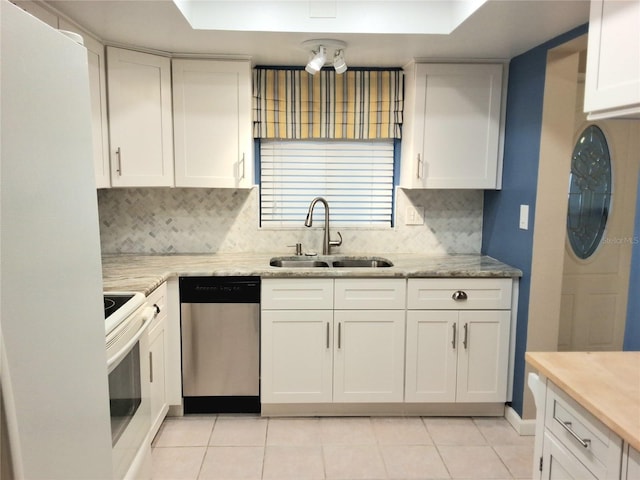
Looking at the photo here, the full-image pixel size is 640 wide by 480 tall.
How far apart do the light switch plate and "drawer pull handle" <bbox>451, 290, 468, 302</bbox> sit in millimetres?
498

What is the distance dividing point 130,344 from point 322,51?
5.77 feet

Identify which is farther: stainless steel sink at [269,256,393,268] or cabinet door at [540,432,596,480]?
stainless steel sink at [269,256,393,268]

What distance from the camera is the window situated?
3.39 meters

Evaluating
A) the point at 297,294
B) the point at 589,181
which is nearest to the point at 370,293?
the point at 297,294

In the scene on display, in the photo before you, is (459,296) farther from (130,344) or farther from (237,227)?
(130,344)

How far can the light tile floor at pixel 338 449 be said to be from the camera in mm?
2416

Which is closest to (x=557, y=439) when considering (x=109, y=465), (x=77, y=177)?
(x=109, y=465)

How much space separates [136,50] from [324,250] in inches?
64.6

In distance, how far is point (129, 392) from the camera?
1.95 metres

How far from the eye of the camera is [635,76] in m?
1.40

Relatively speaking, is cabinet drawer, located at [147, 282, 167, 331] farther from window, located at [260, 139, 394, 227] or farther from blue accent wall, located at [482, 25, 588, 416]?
A: blue accent wall, located at [482, 25, 588, 416]

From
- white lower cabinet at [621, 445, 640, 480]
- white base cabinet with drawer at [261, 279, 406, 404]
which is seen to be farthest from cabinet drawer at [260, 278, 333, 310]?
white lower cabinet at [621, 445, 640, 480]

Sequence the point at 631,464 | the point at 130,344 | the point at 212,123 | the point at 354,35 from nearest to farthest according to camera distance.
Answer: the point at 631,464 < the point at 130,344 < the point at 354,35 < the point at 212,123

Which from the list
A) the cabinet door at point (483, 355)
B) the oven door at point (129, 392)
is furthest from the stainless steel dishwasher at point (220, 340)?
the cabinet door at point (483, 355)
